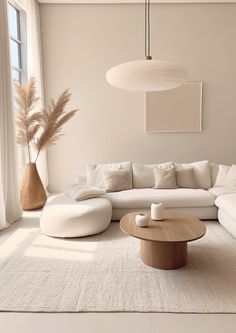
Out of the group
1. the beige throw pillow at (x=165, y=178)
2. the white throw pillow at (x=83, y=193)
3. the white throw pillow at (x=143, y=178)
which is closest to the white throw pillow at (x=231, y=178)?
the beige throw pillow at (x=165, y=178)

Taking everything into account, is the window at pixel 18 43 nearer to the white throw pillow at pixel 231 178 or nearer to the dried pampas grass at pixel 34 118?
the dried pampas grass at pixel 34 118

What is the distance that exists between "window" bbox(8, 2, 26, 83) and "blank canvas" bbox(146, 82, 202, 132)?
2399mm

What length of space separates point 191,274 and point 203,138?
11.6 feet

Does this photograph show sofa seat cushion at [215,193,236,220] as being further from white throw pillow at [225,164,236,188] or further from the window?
the window

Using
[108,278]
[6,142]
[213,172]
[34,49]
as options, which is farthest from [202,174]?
[34,49]

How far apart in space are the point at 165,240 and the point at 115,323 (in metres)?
0.79

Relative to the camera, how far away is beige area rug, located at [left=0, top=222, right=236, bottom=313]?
6.80ft

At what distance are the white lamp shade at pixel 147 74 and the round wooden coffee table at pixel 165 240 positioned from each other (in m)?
1.40

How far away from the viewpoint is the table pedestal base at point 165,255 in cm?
257

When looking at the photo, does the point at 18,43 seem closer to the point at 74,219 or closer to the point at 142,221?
the point at 74,219

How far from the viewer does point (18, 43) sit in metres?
5.01

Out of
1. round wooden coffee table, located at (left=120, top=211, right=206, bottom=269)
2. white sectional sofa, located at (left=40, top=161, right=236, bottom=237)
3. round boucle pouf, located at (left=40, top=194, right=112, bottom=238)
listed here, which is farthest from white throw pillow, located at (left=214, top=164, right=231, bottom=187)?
round boucle pouf, located at (left=40, top=194, right=112, bottom=238)

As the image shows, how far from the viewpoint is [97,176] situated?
450cm

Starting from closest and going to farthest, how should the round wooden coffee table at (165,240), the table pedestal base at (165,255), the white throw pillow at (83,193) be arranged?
1. the round wooden coffee table at (165,240)
2. the table pedestal base at (165,255)
3. the white throw pillow at (83,193)
